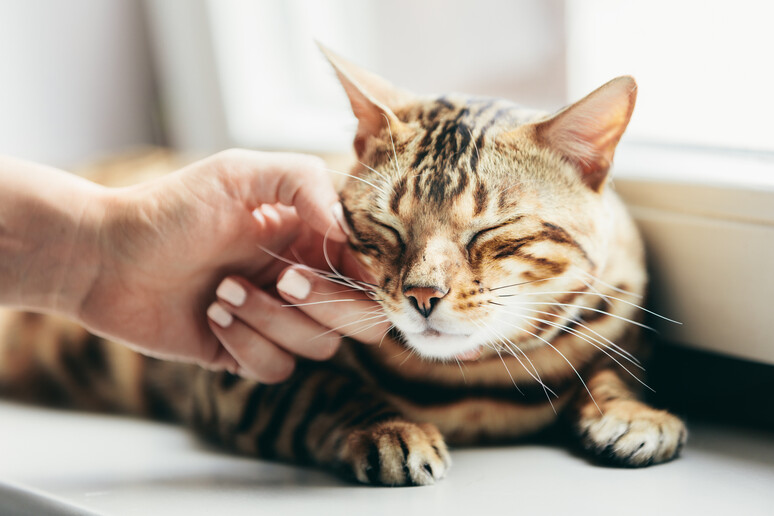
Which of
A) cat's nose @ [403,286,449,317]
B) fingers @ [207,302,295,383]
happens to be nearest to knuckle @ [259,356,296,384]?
fingers @ [207,302,295,383]

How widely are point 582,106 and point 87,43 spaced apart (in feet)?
4.33

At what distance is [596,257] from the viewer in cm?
87

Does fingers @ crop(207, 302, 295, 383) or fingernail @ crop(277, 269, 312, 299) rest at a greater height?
fingernail @ crop(277, 269, 312, 299)

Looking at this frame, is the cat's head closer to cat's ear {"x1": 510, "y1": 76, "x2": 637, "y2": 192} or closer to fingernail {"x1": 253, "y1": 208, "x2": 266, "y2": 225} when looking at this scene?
cat's ear {"x1": 510, "y1": 76, "x2": 637, "y2": 192}

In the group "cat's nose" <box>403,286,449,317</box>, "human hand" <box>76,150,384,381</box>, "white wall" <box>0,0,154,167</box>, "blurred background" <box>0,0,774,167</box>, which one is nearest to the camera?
"cat's nose" <box>403,286,449,317</box>

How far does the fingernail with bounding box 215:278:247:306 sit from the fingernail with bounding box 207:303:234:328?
2 cm

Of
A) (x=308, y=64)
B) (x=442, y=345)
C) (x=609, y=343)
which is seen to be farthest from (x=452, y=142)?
(x=308, y=64)

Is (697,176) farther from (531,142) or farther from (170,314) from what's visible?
(170,314)

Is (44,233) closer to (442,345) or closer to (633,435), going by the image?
(442,345)

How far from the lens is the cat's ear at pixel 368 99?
86cm

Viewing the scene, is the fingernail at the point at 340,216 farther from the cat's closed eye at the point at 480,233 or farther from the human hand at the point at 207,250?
the cat's closed eye at the point at 480,233

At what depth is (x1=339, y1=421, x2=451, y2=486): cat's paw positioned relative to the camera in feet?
2.67

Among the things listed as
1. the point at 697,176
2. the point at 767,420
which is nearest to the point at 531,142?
the point at 697,176

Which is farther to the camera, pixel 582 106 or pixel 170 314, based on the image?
pixel 170 314
